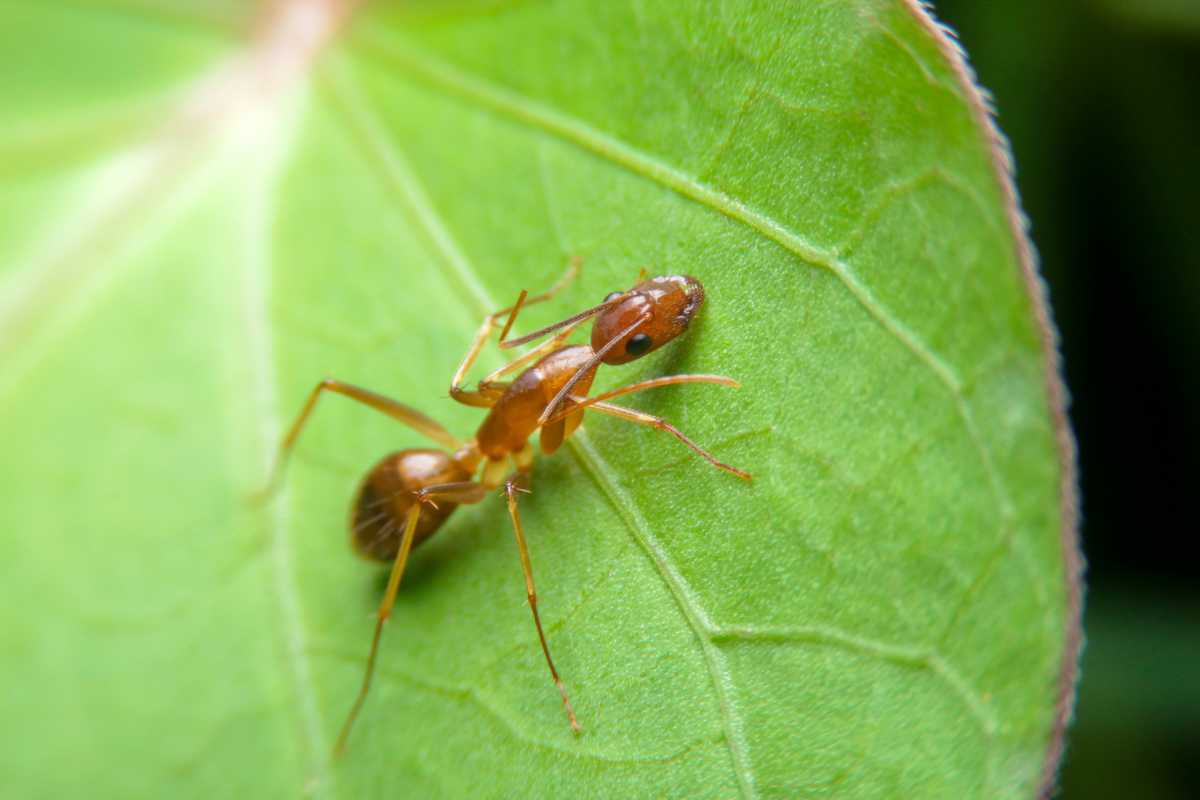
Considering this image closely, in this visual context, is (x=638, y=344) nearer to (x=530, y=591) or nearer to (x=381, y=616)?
(x=530, y=591)

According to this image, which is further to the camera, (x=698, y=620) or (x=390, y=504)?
(x=390, y=504)

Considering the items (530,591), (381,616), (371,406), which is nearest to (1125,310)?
(530,591)

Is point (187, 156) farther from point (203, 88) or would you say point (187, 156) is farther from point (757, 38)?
point (757, 38)

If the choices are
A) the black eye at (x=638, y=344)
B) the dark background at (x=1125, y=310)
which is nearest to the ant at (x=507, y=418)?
the black eye at (x=638, y=344)

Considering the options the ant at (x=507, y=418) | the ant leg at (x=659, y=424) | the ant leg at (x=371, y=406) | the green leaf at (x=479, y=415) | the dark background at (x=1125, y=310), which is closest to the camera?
the green leaf at (x=479, y=415)

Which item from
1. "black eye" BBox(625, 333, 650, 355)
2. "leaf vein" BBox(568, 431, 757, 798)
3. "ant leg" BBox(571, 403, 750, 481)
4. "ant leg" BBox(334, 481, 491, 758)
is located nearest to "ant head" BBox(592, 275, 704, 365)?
"black eye" BBox(625, 333, 650, 355)

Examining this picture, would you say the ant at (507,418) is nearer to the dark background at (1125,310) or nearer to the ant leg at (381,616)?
the ant leg at (381,616)
